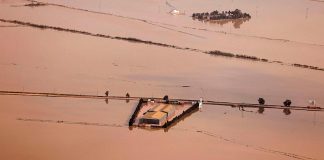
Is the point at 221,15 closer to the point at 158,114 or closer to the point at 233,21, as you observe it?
the point at 233,21

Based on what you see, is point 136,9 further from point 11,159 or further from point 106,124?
point 11,159

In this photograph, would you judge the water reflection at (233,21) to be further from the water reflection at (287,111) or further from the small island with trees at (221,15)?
the water reflection at (287,111)

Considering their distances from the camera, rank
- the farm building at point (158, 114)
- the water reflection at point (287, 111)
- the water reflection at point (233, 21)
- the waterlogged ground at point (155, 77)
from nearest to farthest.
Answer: the waterlogged ground at point (155, 77) < the farm building at point (158, 114) < the water reflection at point (287, 111) < the water reflection at point (233, 21)

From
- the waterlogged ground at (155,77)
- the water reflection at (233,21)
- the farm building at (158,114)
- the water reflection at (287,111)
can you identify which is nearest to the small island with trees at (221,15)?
the water reflection at (233,21)

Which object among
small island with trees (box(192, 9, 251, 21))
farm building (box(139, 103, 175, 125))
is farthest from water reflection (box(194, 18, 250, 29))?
farm building (box(139, 103, 175, 125))

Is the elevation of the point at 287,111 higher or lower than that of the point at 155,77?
lower

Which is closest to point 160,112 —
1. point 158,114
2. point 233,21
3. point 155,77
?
point 158,114
